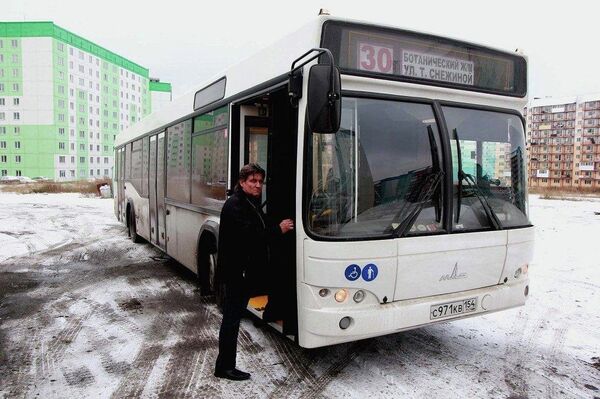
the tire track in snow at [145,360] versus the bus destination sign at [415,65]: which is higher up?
the bus destination sign at [415,65]

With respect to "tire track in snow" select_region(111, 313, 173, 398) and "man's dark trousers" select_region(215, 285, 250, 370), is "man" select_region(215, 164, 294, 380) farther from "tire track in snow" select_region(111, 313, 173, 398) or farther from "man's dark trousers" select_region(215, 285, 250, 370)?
"tire track in snow" select_region(111, 313, 173, 398)

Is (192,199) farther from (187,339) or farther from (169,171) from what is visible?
(187,339)

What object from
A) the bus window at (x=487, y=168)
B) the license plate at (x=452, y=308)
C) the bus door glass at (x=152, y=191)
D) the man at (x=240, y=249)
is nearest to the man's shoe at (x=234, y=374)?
the man at (x=240, y=249)

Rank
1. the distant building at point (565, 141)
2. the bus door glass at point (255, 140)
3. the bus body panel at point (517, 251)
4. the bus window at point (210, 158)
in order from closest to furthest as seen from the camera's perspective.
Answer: the bus body panel at point (517, 251) → the bus door glass at point (255, 140) → the bus window at point (210, 158) → the distant building at point (565, 141)

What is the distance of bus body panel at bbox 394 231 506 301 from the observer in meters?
4.03

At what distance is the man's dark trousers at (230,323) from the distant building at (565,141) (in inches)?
3757

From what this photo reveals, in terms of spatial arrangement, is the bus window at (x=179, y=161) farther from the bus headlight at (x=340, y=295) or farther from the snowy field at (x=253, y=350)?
the bus headlight at (x=340, y=295)

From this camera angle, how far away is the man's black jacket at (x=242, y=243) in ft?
12.8

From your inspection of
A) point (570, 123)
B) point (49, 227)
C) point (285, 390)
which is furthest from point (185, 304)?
point (570, 123)

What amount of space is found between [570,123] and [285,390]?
352 feet

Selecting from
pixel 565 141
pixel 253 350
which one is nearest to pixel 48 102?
pixel 253 350

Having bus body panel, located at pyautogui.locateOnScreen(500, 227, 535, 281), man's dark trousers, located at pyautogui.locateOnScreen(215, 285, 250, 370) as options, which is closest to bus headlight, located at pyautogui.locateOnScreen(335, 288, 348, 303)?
man's dark trousers, located at pyautogui.locateOnScreen(215, 285, 250, 370)

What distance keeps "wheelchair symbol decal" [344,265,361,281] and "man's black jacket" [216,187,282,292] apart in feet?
2.26

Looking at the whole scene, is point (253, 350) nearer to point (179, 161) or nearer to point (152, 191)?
point (179, 161)
